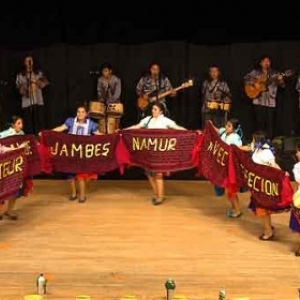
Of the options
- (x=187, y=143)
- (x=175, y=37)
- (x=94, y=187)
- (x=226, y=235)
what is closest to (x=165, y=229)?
(x=226, y=235)

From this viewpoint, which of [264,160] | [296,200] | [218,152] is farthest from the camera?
[218,152]

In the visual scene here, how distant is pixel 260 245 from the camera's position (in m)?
8.38

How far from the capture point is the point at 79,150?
10109 millimetres

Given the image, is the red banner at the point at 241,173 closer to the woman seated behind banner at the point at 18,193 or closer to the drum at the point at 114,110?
the woman seated behind banner at the point at 18,193

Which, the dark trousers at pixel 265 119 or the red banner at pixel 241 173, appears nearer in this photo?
the red banner at pixel 241 173

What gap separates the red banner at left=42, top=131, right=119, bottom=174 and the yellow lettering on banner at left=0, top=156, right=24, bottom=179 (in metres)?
1.12

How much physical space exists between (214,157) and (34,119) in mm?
4374

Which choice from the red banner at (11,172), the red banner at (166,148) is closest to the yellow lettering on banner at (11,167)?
the red banner at (11,172)

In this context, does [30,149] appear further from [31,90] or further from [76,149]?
[31,90]

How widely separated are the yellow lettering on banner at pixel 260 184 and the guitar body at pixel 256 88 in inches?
141

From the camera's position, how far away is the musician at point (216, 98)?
12102 mm

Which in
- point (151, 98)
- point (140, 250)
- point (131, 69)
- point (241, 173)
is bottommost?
point (140, 250)

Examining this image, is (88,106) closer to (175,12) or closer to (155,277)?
(175,12)

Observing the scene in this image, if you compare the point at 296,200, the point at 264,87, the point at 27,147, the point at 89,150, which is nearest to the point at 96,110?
the point at 89,150
